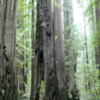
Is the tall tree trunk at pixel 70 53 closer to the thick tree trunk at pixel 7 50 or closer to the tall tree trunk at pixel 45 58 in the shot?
the tall tree trunk at pixel 45 58

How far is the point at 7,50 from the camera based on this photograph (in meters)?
1.59

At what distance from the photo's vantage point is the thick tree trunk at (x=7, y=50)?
4.99 ft

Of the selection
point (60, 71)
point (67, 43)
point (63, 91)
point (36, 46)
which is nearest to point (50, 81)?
point (36, 46)

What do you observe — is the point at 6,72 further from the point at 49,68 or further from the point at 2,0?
the point at 49,68

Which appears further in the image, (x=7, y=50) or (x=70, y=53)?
(x=70, y=53)

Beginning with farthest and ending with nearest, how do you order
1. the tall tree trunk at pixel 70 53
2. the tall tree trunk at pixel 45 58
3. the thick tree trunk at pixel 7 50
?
the tall tree trunk at pixel 70 53 → the tall tree trunk at pixel 45 58 → the thick tree trunk at pixel 7 50

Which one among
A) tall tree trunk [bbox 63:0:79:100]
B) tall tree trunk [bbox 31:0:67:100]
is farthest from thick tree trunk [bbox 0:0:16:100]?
tall tree trunk [bbox 63:0:79:100]

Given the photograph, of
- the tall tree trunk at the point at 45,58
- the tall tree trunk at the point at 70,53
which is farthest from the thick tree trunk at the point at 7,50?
the tall tree trunk at the point at 70,53

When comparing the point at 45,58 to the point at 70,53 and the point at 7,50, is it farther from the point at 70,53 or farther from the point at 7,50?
the point at 70,53

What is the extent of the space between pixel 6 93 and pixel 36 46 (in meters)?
2.97

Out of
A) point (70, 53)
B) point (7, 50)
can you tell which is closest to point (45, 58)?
point (7, 50)

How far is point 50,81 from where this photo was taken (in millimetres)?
4336

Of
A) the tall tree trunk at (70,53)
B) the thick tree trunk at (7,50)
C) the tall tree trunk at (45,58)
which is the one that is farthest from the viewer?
the tall tree trunk at (70,53)

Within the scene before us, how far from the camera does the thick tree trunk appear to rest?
4.99 feet
